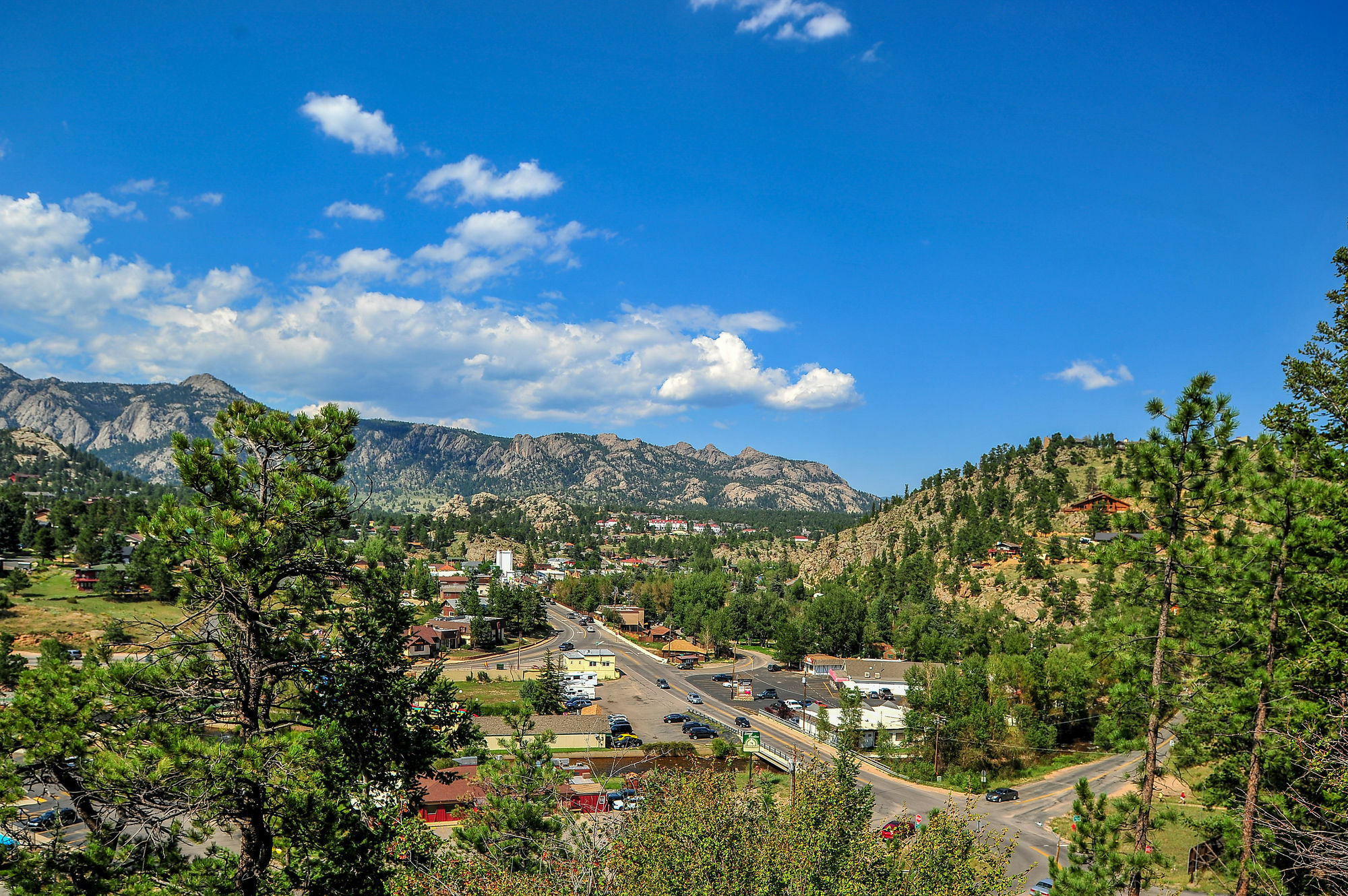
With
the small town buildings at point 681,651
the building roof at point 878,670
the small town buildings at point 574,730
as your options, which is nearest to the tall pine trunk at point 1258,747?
the small town buildings at point 574,730

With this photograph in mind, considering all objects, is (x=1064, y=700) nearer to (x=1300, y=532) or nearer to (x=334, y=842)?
(x=1300, y=532)

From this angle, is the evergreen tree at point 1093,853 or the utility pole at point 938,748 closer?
the evergreen tree at point 1093,853

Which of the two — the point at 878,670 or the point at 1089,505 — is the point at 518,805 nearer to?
the point at 878,670

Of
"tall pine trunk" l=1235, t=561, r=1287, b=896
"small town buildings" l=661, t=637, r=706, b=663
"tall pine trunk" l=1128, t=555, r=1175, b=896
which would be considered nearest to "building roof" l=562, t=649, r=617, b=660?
"small town buildings" l=661, t=637, r=706, b=663

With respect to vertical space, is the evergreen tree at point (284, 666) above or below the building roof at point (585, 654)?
above

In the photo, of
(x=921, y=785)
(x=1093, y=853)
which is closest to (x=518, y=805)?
(x=1093, y=853)

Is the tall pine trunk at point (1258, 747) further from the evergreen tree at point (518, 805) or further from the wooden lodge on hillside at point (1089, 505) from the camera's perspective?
the wooden lodge on hillside at point (1089, 505)

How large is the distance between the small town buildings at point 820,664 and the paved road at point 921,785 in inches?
83.3

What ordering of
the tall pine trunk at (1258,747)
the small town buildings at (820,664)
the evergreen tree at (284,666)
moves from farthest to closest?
the small town buildings at (820,664)
the tall pine trunk at (1258,747)
the evergreen tree at (284,666)

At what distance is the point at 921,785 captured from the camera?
4034cm

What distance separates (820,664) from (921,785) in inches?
1385

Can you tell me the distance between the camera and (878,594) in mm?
89938

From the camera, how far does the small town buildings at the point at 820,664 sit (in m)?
73.2

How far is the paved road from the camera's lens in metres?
31.2
